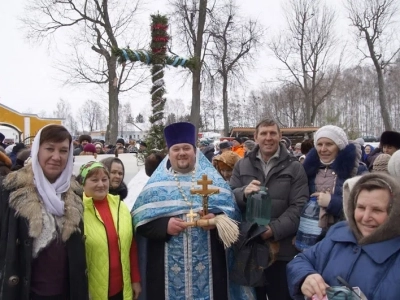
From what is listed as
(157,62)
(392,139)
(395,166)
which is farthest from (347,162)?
(157,62)

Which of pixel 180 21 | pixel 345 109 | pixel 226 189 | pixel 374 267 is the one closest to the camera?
pixel 374 267

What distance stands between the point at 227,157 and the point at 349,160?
2080 mm

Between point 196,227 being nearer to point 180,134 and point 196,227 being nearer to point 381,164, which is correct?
point 180,134

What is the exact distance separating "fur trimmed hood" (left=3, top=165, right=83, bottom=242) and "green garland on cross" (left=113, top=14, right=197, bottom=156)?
20.1 feet

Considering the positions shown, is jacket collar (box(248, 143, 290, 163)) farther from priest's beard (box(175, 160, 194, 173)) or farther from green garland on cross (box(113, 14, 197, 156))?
green garland on cross (box(113, 14, 197, 156))

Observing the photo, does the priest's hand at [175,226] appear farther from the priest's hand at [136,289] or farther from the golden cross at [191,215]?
the priest's hand at [136,289]

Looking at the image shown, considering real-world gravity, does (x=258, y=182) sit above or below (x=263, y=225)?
above

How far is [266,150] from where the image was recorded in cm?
354

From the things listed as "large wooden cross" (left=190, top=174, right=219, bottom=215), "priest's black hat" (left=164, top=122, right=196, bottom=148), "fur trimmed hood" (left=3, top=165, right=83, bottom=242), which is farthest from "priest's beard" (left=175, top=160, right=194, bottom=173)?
"fur trimmed hood" (left=3, top=165, right=83, bottom=242)

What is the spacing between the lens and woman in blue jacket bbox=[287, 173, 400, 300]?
1.99m

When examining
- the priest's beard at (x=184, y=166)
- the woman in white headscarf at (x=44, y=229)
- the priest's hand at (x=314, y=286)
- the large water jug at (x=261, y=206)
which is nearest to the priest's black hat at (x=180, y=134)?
the priest's beard at (x=184, y=166)

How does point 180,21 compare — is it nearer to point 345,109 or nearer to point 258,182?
A: point 258,182

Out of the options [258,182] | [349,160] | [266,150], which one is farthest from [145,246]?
[349,160]

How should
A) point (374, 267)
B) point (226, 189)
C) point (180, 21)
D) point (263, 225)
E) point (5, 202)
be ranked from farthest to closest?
point (180, 21)
point (226, 189)
point (263, 225)
point (5, 202)
point (374, 267)
